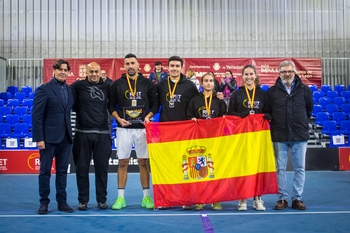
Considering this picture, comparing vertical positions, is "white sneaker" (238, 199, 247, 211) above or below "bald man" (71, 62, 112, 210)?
below

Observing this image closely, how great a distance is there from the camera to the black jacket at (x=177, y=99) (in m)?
4.34

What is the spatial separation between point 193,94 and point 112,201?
2.04 metres

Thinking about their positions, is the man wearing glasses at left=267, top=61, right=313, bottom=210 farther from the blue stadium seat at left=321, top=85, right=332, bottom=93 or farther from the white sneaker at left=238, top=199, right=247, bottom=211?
the blue stadium seat at left=321, top=85, right=332, bottom=93

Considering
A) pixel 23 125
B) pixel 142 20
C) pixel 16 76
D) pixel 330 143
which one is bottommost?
pixel 330 143

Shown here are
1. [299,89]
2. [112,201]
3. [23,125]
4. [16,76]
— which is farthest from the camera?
[16,76]

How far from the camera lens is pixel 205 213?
394cm

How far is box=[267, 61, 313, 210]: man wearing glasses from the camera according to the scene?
416 centimetres

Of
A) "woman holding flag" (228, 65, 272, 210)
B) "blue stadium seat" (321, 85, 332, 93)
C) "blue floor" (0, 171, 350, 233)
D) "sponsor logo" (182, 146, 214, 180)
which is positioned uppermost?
"blue stadium seat" (321, 85, 332, 93)

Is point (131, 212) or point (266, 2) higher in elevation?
point (266, 2)

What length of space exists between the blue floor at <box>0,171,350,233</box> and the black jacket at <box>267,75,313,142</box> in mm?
989

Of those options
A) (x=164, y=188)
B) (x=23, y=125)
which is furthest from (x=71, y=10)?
(x=164, y=188)

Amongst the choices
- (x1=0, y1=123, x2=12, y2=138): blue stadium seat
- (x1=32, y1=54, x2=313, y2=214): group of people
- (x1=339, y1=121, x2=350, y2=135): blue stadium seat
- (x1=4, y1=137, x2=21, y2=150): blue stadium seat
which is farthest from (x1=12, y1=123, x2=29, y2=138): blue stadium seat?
(x1=339, y1=121, x2=350, y2=135): blue stadium seat

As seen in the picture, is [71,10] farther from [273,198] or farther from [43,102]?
[273,198]

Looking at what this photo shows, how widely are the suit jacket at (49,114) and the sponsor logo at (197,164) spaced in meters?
1.67
